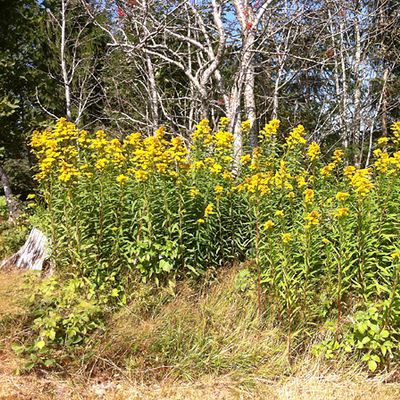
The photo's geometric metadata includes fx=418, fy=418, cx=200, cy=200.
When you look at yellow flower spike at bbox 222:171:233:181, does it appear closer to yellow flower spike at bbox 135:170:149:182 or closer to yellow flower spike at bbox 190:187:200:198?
yellow flower spike at bbox 190:187:200:198

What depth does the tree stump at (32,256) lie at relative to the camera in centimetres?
432

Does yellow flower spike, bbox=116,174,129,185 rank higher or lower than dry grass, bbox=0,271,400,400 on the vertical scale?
higher

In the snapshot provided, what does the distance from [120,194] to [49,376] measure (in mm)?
1433

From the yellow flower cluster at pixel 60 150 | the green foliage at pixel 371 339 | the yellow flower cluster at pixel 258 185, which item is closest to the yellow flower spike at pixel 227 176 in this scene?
the yellow flower cluster at pixel 258 185

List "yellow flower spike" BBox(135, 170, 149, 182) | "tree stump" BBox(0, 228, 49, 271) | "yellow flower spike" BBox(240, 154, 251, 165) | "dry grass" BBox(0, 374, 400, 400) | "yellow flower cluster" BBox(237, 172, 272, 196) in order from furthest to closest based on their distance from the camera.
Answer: "tree stump" BBox(0, 228, 49, 271)
"yellow flower spike" BBox(240, 154, 251, 165)
"yellow flower spike" BBox(135, 170, 149, 182)
"yellow flower cluster" BBox(237, 172, 272, 196)
"dry grass" BBox(0, 374, 400, 400)

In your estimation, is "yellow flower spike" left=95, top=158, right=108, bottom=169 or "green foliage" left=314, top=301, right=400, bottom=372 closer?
"green foliage" left=314, top=301, right=400, bottom=372

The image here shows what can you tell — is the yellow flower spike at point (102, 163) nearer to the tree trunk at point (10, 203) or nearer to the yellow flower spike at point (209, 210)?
the yellow flower spike at point (209, 210)

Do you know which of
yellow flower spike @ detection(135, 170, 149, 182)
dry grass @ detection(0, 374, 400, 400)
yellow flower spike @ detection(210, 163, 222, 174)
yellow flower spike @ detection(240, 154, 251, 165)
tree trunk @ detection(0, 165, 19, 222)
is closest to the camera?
dry grass @ detection(0, 374, 400, 400)

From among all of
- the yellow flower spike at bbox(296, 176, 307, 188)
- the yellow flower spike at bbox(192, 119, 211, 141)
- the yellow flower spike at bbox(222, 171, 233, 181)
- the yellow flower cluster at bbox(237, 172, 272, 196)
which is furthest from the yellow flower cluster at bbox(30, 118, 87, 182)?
the yellow flower spike at bbox(296, 176, 307, 188)

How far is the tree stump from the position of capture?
432 cm

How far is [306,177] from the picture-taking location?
155 inches

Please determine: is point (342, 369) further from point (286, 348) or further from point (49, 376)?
point (49, 376)

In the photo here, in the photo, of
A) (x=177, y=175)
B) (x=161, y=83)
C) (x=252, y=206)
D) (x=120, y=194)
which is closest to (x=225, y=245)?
(x=252, y=206)

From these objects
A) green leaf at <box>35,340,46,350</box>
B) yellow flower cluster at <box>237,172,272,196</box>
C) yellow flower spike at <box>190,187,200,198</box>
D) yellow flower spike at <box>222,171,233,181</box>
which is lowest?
green leaf at <box>35,340,46,350</box>
